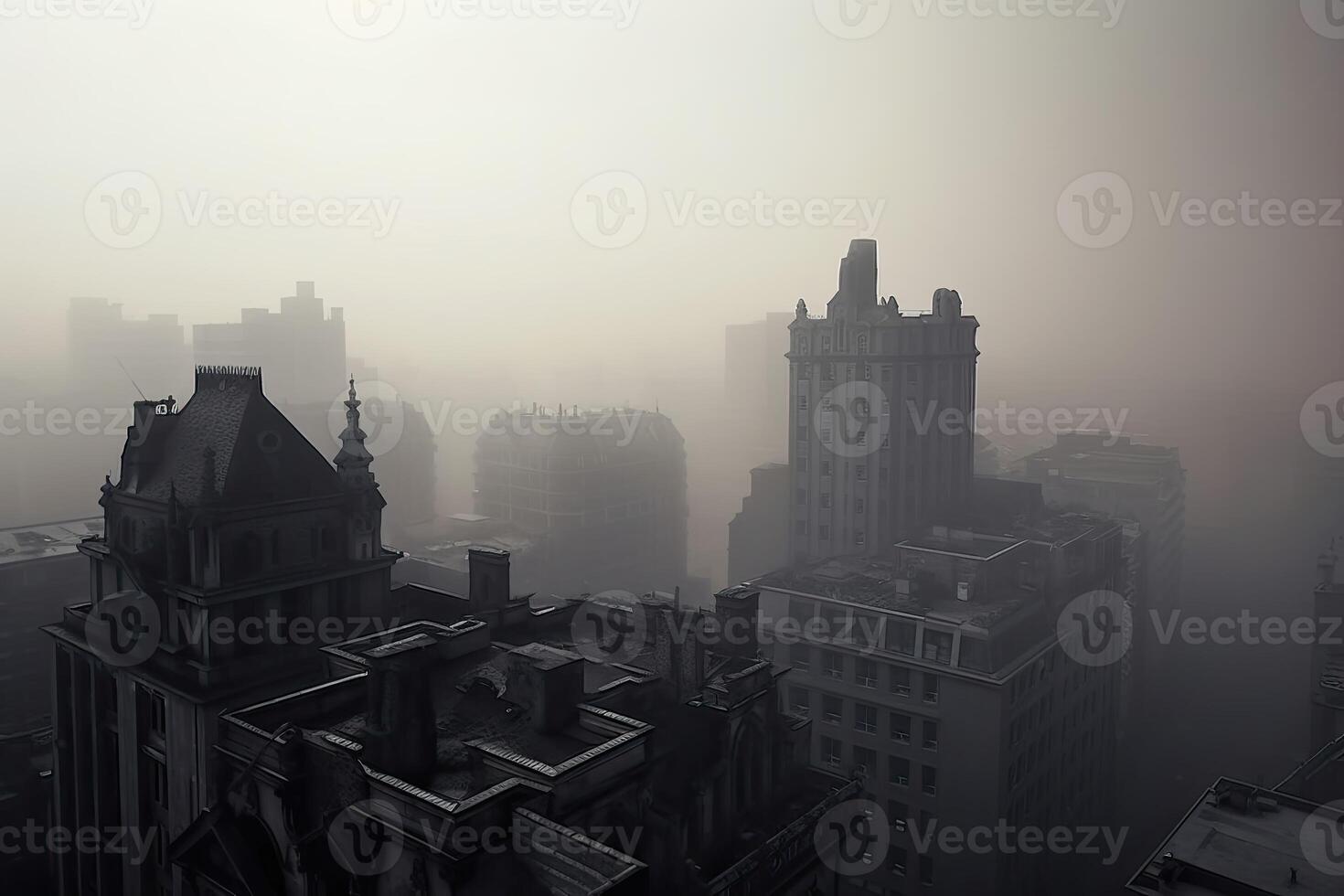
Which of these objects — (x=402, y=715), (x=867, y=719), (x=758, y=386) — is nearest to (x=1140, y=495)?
(x=758, y=386)

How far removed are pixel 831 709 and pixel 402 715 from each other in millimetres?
34107

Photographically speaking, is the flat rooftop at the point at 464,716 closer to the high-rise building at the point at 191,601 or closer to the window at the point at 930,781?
the high-rise building at the point at 191,601

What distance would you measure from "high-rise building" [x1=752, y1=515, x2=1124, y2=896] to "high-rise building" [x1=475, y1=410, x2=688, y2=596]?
53.3 m

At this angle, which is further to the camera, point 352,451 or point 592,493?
point 592,493

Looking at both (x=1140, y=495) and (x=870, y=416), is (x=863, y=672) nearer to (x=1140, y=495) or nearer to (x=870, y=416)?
(x=870, y=416)

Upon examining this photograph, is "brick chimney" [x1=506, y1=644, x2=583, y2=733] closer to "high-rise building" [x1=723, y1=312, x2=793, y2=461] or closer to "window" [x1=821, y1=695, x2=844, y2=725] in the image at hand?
"window" [x1=821, y1=695, x2=844, y2=725]

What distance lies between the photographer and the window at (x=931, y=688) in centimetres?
4544

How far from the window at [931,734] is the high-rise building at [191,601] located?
27.9 metres

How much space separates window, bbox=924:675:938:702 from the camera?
4544 cm

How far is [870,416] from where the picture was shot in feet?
222

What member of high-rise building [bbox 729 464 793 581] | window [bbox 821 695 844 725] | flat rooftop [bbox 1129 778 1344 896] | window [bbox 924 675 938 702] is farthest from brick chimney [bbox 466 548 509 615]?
high-rise building [bbox 729 464 793 581]

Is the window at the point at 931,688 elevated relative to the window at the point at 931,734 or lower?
elevated

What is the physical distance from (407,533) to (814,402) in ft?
183

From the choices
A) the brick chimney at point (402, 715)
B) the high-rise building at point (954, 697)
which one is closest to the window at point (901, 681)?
the high-rise building at point (954, 697)
